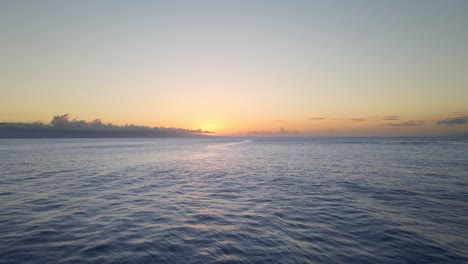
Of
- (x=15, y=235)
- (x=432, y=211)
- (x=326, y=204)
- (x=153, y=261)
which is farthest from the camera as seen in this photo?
(x=326, y=204)

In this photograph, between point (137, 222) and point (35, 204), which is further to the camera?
point (35, 204)

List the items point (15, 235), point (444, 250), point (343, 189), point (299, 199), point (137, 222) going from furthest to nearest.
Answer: point (343, 189) → point (299, 199) → point (137, 222) → point (15, 235) → point (444, 250)

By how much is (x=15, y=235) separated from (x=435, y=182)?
32.9 meters

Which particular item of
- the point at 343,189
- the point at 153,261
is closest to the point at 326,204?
the point at 343,189

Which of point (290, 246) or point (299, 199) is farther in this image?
point (299, 199)

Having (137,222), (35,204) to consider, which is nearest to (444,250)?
(137,222)

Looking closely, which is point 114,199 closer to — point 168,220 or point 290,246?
point 168,220

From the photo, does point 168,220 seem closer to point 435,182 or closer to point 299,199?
point 299,199

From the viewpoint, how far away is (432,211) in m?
13.4

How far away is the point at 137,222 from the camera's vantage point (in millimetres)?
11602

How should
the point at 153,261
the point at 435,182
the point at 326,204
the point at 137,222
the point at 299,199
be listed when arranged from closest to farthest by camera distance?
the point at 153,261 < the point at 137,222 < the point at 326,204 < the point at 299,199 < the point at 435,182

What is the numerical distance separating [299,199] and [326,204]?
6.43ft

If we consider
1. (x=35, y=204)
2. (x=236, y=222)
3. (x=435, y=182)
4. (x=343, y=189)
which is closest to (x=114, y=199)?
(x=35, y=204)

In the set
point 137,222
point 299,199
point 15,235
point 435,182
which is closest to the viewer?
point 15,235
